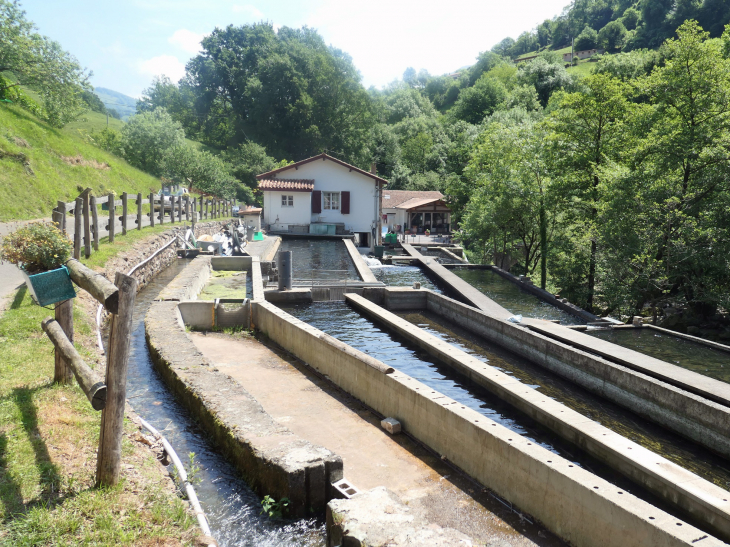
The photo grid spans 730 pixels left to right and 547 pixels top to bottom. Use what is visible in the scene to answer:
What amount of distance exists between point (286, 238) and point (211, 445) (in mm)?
23364

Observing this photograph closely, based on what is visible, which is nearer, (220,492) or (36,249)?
(36,249)

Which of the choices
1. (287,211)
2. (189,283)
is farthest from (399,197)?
(189,283)

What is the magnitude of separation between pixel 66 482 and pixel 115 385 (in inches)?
33.5

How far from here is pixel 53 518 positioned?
343 cm

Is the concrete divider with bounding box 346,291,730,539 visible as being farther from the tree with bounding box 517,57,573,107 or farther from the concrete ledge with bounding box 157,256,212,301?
the tree with bounding box 517,57,573,107

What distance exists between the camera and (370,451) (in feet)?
21.2

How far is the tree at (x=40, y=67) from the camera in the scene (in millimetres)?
26844

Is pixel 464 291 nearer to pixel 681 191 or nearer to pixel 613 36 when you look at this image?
pixel 681 191

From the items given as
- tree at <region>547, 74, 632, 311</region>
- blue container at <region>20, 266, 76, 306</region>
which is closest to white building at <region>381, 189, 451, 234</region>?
tree at <region>547, 74, 632, 311</region>

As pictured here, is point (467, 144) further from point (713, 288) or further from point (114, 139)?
point (713, 288)

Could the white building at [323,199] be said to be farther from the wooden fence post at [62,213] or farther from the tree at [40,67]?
the wooden fence post at [62,213]

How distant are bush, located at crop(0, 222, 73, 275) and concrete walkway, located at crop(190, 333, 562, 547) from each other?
146 inches

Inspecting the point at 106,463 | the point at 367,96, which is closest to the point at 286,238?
the point at 106,463

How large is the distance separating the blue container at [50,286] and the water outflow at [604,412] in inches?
308
